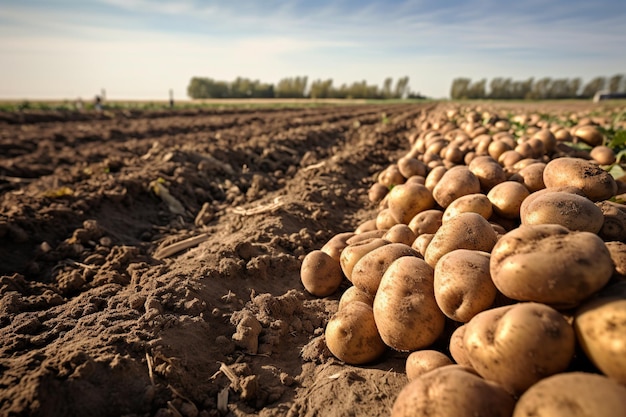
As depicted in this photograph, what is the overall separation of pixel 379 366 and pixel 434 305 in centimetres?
58

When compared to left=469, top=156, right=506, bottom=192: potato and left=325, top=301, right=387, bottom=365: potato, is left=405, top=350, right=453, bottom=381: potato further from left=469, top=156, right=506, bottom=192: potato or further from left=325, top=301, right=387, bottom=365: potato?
left=469, top=156, right=506, bottom=192: potato

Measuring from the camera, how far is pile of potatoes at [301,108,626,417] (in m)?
1.40

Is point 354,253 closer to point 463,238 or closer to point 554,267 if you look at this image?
point 463,238

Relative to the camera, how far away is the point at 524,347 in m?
1.46

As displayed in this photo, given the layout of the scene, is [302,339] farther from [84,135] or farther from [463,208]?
[84,135]

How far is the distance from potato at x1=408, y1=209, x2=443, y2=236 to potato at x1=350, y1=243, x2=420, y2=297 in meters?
0.54

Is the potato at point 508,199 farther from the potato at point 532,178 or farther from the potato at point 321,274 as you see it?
the potato at point 321,274

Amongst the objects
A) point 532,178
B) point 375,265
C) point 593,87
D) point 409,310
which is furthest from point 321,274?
point 593,87

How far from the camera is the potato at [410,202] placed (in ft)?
11.5

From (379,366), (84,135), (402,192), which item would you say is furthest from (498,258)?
(84,135)

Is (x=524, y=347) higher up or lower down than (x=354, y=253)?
higher up

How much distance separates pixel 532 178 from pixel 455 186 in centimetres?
62

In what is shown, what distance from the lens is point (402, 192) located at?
11.6 feet

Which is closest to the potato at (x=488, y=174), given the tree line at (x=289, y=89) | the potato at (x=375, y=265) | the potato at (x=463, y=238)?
the potato at (x=463, y=238)
